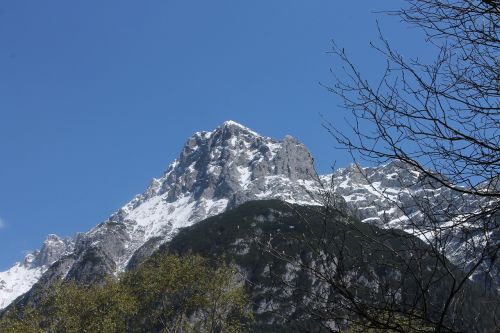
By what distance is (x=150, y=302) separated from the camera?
127 feet

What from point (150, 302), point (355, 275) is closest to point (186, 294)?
point (150, 302)

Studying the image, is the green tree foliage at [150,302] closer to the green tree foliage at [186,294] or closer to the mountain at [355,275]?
the green tree foliage at [186,294]

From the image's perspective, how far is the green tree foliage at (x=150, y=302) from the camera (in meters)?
35.0

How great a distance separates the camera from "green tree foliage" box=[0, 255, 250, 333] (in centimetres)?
3497

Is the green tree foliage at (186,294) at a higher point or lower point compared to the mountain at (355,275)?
higher

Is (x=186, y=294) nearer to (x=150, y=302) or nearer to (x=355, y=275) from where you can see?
(x=150, y=302)

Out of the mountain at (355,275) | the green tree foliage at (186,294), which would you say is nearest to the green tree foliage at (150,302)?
the green tree foliage at (186,294)

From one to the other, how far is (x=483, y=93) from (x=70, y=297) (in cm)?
3834

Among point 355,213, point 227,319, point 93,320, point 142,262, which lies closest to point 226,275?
point 227,319

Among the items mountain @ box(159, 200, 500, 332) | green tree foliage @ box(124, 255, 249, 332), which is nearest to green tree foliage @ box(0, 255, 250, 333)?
green tree foliage @ box(124, 255, 249, 332)

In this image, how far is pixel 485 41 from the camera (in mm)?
5078

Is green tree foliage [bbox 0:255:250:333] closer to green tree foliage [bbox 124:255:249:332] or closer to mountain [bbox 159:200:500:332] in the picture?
green tree foliage [bbox 124:255:249:332]

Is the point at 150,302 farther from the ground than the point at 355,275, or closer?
farther from the ground

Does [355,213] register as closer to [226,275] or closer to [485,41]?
[485,41]
